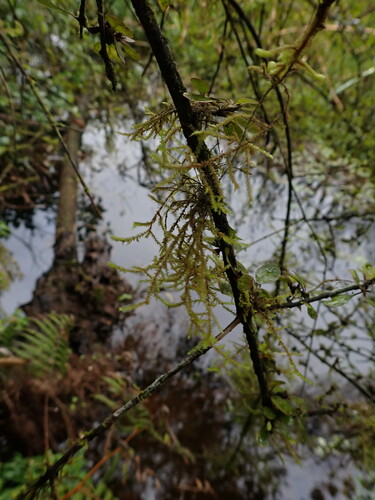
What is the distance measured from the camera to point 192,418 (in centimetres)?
252

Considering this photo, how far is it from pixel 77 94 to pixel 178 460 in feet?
13.0

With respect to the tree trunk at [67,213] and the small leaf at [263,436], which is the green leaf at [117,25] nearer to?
the small leaf at [263,436]

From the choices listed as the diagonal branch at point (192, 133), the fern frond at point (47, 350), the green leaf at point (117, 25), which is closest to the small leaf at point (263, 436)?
the diagonal branch at point (192, 133)

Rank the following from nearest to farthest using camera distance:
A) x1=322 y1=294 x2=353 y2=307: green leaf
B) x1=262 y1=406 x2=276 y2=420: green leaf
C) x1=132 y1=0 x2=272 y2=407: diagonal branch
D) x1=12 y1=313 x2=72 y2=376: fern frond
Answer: x1=132 y1=0 x2=272 y2=407: diagonal branch
x1=322 y1=294 x2=353 y2=307: green leaf
x1=262 y1=406 x2=276 y2=420: green leaf
x1=12 y1=313 x2=72 y2=376: fern frond

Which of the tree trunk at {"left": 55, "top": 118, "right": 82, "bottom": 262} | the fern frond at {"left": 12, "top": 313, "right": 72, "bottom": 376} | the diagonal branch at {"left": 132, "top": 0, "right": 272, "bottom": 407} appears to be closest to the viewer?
the diagonal branch at {"left": 132, "top": 0, "right": 272, "bottom": 407}

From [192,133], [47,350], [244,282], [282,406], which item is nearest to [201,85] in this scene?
[192,133]

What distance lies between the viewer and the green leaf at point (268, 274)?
1.71ft

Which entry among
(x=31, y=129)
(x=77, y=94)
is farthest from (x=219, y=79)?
(x=31, y=129)

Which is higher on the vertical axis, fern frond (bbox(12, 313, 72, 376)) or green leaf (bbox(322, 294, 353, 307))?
green leaf (bbox(322, 294, 353, 307))

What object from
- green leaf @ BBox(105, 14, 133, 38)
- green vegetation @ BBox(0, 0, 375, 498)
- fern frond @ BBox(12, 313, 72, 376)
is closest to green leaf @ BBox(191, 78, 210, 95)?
green vegetation @ BBox(0, 0, 375, 498)

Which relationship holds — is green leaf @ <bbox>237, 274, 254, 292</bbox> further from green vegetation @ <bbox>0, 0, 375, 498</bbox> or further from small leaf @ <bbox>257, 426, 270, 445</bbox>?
small leaf @ <bbox>257, 426, 270, 445</bbox>

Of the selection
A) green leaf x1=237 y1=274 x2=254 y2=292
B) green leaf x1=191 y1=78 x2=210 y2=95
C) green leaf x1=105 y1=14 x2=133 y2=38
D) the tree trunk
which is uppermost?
the tree trunk

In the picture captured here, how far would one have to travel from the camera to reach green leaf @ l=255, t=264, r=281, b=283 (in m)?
0.52

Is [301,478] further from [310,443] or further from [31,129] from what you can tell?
[31,129]
